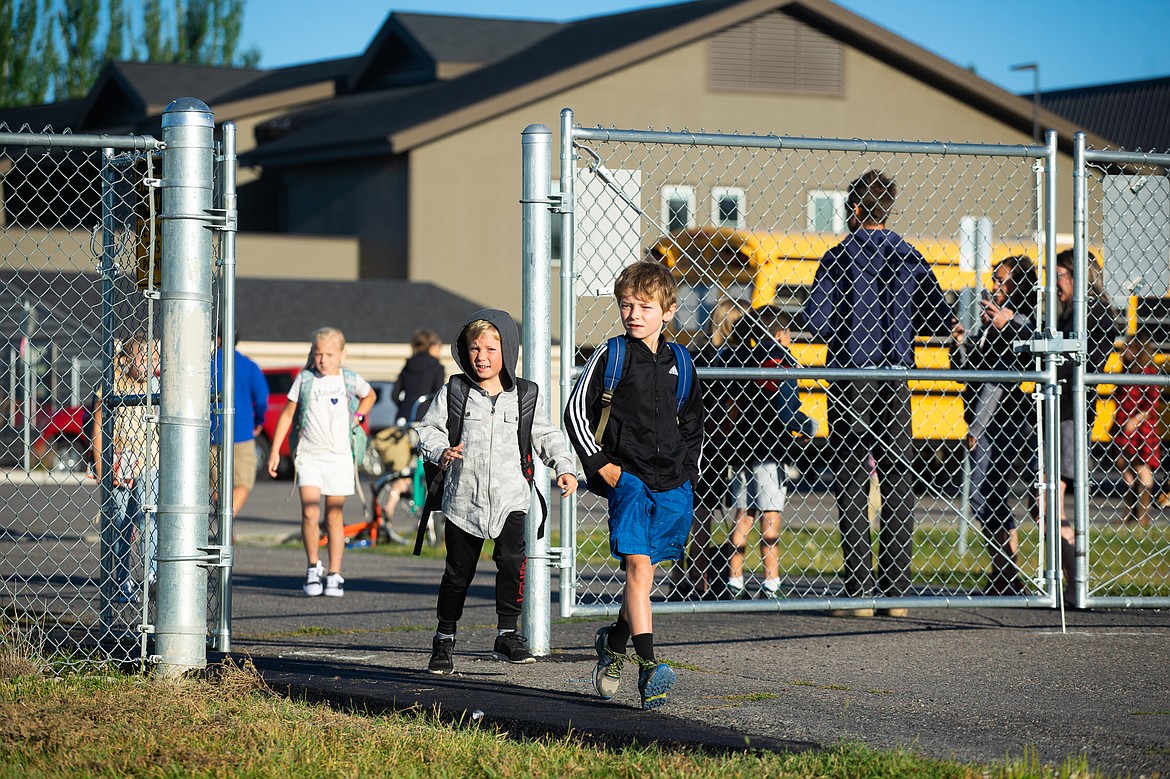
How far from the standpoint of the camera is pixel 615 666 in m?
5.88

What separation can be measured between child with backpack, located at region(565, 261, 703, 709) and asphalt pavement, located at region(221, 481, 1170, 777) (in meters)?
0.43

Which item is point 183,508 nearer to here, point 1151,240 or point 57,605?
point 57,605

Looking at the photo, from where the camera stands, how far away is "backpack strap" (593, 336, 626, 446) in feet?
19.7

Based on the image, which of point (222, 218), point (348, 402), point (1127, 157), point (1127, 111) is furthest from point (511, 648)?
point (1127, 111)

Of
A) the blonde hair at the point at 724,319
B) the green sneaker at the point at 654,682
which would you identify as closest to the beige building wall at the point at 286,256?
the blonde hair at the point at 724,319

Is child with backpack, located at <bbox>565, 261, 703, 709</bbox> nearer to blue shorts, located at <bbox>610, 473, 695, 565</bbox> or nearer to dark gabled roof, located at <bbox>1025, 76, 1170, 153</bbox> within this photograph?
blue shorts, located at <bbox>610, 473, 695, 565</bbox>

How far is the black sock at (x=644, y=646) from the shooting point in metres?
5.82

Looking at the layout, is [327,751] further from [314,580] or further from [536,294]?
[314,580]

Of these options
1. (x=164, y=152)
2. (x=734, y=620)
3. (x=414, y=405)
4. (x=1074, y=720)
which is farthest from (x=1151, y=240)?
(x=414, y=405)

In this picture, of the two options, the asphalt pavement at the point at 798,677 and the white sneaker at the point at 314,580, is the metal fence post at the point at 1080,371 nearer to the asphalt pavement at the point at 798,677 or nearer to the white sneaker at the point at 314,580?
the asphalt pavement at the point at 798,677

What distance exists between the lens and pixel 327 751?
4938 mm

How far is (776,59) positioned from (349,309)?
10.3 metres

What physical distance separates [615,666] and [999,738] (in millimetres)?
1447

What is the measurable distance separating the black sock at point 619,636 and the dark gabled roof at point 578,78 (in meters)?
24.3
